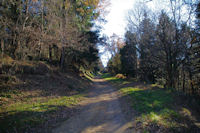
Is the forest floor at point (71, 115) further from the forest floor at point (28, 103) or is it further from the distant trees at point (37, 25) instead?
the distant trees at point (37, 25)

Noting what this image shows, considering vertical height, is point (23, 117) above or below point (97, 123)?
above

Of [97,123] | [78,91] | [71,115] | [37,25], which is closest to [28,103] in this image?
[71,115]

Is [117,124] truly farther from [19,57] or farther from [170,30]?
[170,30]

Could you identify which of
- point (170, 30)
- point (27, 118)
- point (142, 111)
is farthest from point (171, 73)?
point (27, 118)

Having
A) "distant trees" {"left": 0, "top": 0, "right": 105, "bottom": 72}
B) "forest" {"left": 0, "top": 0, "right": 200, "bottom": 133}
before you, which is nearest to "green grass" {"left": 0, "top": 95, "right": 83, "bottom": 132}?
"forest" {"left": 0, "top": 0, "right": 200, "bottom": 133}

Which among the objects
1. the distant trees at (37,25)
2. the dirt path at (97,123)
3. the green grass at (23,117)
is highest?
the distant trees at (37,25)

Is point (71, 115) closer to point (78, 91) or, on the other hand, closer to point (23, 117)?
point (23, 117)

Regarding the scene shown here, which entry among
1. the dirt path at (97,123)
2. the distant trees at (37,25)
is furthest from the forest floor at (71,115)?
the distant trees at (37,25)

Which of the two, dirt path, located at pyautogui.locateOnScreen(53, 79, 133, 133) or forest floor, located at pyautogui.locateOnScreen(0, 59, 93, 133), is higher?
forest floor, located at pyautogui.locateOnScreen(0, 59, 93, 133)

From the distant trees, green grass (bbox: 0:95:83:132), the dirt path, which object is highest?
the distant trees

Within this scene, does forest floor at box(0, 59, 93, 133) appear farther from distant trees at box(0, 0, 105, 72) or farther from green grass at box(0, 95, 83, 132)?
distant trees at box(0, 0, 105, 72)

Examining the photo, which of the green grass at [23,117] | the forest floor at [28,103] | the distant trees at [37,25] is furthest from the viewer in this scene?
the distant trees at [37,25]

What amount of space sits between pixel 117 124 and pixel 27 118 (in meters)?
4.05

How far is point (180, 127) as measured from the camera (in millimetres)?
6570
